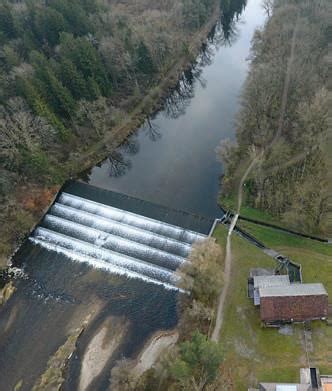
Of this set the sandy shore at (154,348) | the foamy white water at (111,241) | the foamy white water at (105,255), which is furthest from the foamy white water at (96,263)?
the sandy shore at (154,348)

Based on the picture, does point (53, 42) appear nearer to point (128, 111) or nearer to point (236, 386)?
point (128, 111)

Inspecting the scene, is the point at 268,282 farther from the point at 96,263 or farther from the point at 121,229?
the point at 96,263

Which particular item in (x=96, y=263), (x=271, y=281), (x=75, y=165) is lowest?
(x=96, y=263)

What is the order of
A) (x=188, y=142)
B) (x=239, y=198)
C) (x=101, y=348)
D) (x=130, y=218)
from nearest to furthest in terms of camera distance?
(x=101, y=348) < (x=130, y=218) < (x=239, y=198) < (x=188, y=142)

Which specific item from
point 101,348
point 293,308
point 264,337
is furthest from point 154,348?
point 293,308

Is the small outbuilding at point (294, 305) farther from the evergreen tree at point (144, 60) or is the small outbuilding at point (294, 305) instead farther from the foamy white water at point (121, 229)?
the evergreen tree at point (144, 60)

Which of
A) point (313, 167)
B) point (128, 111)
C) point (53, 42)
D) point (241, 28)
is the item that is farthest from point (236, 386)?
point (241, 28)

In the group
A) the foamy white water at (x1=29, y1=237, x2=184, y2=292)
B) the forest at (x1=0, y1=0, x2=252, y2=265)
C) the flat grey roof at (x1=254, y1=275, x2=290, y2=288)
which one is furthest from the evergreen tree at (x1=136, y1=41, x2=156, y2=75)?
the flat grey roof at (x1=254, y1=275, x2=290, y2=288)
